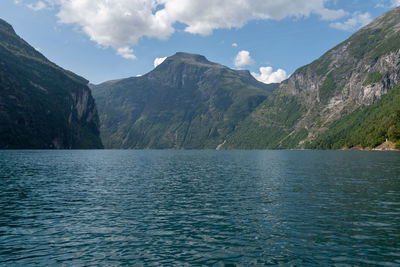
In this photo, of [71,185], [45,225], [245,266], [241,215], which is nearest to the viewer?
[245,266]

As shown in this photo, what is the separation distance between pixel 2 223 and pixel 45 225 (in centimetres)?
424

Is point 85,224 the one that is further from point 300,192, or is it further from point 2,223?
point 300,192

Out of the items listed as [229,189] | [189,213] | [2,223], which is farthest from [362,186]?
[2,223]

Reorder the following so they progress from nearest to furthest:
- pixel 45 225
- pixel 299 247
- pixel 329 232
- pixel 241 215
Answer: pixel 299 247, pixel 329 232, pixel 45 225, pixel 241 215

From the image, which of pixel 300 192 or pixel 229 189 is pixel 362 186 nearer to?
pixel 300 192

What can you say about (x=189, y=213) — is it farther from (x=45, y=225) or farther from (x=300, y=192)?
(x=300, y=192)

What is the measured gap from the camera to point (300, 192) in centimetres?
4209

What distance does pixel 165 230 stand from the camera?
→ 2436 centimetres

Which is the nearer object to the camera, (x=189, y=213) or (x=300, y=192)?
(x=189, y=213)

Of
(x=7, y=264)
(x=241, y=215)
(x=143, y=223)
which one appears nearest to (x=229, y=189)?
(x=241, y=215)

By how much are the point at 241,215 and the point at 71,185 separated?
34.3 metres

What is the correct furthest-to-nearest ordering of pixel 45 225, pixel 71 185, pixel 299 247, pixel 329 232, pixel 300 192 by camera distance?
1. pixel 71 185
2. pixel 300 192
3. pixel 45 225
4. pixel 329 232
5. pixel 299 247

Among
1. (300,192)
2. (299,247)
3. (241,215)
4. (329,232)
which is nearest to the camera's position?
(299,247)

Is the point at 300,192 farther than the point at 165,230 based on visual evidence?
Yes
